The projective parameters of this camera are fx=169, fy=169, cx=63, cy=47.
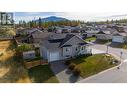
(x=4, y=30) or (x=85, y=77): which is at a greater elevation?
(x=4, y=30)

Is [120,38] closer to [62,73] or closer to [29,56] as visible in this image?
[29,56]

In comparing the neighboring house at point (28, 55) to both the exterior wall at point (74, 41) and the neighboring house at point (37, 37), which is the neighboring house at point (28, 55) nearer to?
the exterior wall at point (74, 41)

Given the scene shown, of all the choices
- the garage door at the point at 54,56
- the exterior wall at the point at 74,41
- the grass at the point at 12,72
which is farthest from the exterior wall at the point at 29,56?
the exterior wall at the point at 74,41

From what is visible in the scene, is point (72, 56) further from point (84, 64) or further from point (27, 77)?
point (27, 77)

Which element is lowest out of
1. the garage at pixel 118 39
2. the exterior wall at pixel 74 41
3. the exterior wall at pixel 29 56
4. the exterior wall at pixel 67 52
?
the exterior wall at pixel 29 56

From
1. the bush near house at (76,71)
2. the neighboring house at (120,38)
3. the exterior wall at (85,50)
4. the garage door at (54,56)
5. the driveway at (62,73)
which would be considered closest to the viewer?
the driveway at (62,73)

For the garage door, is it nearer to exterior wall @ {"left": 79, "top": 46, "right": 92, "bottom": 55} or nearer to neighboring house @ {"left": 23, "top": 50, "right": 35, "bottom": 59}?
neighboring house @ {"left": 23, "top": 50, "right": 35, "bottom": 59}

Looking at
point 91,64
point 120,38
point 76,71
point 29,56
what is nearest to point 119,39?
point 120,38
